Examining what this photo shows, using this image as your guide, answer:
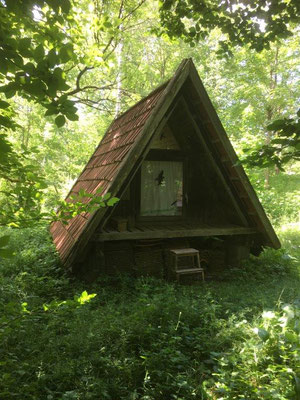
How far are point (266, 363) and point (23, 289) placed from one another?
3721 mm

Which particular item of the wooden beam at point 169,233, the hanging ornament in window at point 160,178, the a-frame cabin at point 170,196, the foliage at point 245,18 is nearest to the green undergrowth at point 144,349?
the wooden beam at point 169,233

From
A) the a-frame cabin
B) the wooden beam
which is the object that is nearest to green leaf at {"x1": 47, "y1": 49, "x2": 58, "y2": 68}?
the a-frame cabin

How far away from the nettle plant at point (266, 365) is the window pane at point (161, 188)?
12.6 feet

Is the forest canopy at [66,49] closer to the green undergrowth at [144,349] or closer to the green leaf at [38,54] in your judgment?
the green leaf at [38,54]

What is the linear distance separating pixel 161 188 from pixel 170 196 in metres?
0.32

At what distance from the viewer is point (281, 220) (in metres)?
12.2

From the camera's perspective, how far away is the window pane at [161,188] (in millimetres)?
6391

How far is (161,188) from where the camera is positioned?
654 centimetres

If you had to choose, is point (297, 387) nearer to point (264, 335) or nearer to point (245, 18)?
point (264, 335)

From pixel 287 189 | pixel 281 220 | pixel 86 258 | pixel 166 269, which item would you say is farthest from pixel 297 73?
pixel 86 258

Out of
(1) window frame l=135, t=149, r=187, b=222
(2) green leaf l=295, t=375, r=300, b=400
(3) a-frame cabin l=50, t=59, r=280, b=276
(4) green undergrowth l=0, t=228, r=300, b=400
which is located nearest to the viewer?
(2) green leaf l=295, t=375, r=300, b=400

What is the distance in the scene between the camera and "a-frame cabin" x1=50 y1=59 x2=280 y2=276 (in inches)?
196

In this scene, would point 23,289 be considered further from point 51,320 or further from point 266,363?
point 266,363

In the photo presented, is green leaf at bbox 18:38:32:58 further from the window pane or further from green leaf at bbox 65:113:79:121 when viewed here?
the window pane
